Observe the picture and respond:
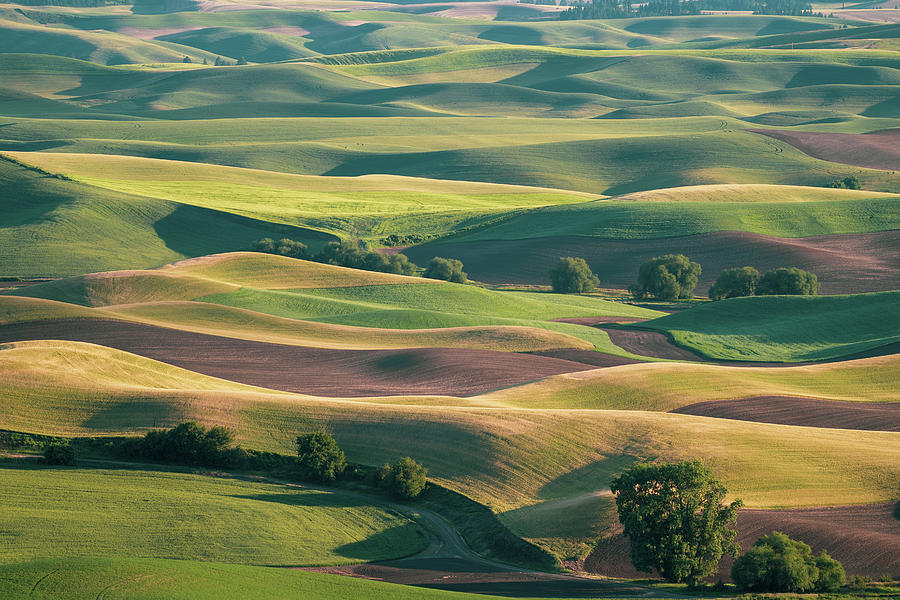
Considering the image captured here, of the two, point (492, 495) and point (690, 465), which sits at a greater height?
point (690, 465)

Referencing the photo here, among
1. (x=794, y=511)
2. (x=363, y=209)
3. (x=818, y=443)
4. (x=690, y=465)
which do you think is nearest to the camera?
(x=690, y=465)

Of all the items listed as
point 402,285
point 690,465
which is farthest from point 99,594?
point 402,285

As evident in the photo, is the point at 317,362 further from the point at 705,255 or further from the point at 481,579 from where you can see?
the point at 705,255

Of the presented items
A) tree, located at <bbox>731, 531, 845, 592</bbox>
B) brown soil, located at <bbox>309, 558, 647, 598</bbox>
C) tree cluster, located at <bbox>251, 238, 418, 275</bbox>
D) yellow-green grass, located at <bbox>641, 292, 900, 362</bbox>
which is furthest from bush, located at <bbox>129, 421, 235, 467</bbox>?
tree cluster, located at <bbox>251, 238, 418, 275</bbox>

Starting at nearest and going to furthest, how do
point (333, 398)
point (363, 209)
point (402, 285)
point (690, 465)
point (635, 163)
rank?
point (690, 465), point (333, 398), point (402, 285), point (363, 209), point (635, 163)

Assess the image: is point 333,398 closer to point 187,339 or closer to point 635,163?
point 187,339

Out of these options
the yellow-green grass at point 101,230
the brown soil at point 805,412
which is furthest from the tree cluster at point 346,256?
the brown soil at point 805,412

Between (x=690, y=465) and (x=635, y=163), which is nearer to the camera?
(x=690, y=465)

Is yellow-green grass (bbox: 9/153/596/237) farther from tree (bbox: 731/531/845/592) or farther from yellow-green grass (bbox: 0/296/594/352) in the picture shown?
tree (bbox: 731/531/845/592)
